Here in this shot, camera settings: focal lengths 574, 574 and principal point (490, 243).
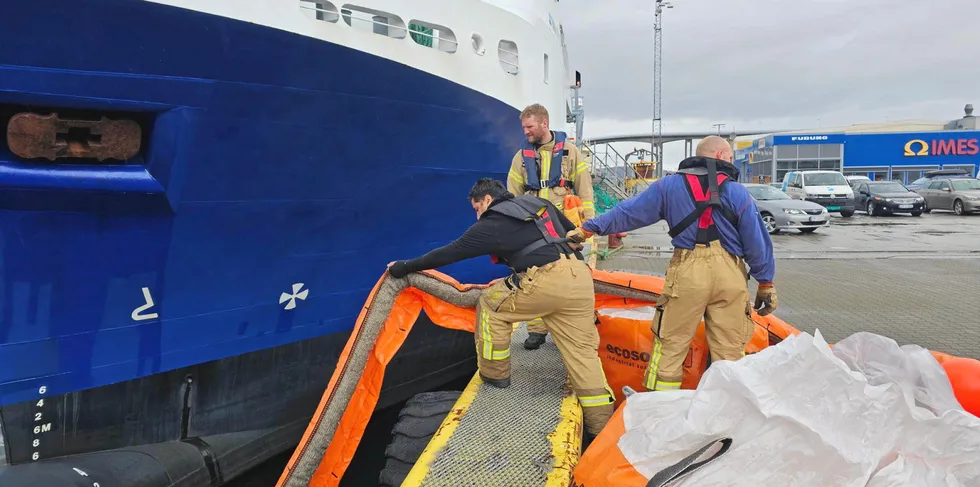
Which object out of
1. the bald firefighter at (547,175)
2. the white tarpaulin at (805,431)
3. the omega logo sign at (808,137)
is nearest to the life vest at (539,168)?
the bald firefighter at (547,175)

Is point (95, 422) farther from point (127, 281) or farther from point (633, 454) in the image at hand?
point (633, 454)

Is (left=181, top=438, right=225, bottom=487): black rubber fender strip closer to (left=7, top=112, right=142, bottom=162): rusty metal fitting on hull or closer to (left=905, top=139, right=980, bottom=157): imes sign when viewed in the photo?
(left=7, top=112, right=142, bottom=162): rusty metal fitting on hull

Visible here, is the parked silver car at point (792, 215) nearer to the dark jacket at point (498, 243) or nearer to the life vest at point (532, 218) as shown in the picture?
the life vest at point (532, 218)

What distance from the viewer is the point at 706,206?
276 cm

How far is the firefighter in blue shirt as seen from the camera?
2.77 metres

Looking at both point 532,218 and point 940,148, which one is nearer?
point 532,218

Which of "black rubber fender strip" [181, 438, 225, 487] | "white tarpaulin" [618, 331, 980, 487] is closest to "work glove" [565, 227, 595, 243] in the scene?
"white tarpaulin" [618, 331, 980, 487]

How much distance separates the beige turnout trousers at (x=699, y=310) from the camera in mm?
2764

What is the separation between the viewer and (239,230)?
126 inches

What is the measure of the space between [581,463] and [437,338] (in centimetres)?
268

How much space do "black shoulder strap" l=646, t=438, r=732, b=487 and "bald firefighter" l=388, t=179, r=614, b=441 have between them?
106 cm

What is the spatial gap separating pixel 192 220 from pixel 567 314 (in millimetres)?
2013

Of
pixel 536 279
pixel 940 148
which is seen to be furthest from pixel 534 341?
pixel 940 148

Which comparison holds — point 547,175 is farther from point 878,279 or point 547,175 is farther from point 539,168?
point 878,279
